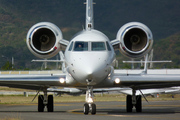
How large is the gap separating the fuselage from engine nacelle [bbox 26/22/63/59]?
2.94 meters

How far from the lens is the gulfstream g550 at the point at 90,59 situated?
15500 mm

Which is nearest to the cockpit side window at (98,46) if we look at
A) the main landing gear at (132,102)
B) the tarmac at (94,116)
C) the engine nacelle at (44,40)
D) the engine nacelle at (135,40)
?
the tarmac at (94,116)

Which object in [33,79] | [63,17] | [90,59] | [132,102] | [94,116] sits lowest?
[94,116]

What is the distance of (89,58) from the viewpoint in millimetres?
15344

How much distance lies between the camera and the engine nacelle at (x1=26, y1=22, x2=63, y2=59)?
776 inches

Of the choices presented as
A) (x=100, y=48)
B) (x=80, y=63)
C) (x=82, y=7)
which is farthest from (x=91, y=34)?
(x=82, y=7)

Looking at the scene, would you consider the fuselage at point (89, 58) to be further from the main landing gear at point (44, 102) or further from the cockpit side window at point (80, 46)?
the main landing gear at point (44, 102)

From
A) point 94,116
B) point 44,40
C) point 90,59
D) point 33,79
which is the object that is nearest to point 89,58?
point 90,59

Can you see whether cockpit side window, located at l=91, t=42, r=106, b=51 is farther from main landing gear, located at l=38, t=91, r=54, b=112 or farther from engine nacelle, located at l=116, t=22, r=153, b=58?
main landing gear, located at l=38, t=91, r=54, b=112

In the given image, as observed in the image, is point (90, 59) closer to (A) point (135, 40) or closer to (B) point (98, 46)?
(B) point (98, 46)

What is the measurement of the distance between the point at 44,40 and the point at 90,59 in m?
5.45

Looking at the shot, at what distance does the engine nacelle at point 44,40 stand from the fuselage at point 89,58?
294cm

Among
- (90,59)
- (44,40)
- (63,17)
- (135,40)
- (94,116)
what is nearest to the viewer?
(90,59)

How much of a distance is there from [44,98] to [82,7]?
170m
